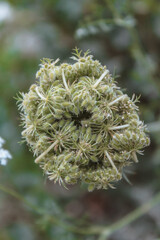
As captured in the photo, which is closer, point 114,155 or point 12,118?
point 114,155

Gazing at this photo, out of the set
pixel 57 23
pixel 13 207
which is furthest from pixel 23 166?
pixel 57 23

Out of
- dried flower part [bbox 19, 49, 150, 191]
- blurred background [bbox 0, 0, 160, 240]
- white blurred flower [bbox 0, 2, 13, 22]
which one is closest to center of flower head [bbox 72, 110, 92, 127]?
dried flower part [bbox 19, 49, 150, 191]

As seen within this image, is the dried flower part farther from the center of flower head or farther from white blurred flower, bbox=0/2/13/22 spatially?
white blurred flower, bbox=0/2/13/22

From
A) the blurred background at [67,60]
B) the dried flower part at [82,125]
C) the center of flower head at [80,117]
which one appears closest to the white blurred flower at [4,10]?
the blurred background at [67,60]

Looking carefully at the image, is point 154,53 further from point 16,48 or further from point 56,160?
point 56,160

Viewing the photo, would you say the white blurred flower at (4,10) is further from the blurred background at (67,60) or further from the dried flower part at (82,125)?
the dried flower part at (82,125)

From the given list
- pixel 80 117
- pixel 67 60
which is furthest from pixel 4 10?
pixel 80 117

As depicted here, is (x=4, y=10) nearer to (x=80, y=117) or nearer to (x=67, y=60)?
(x=67, y=60)

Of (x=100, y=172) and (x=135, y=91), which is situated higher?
(x=135, y=91)
